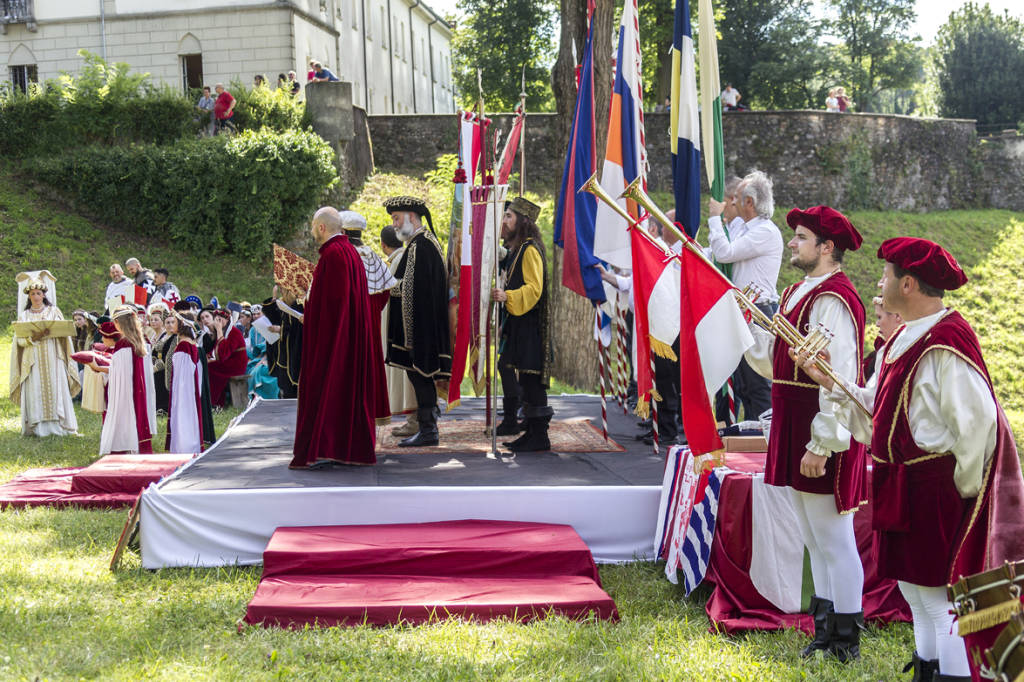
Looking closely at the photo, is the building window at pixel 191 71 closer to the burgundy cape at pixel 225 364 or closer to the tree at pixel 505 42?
the tree at pixel 505 42

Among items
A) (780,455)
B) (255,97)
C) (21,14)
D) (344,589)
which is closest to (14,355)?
(344,589)

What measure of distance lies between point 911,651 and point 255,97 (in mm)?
20302

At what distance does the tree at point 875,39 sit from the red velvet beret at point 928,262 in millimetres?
39711

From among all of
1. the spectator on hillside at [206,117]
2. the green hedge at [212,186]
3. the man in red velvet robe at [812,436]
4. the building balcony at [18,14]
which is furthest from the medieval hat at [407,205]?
the building balcony at [18,14]

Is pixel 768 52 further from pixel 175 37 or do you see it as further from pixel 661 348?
pixel 661 348

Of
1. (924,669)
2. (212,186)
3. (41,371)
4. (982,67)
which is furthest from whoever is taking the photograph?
(982,67)

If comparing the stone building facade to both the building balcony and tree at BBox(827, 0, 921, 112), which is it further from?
tree at BBox(827, 0, 921, 112)

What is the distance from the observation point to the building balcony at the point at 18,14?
29578 mm

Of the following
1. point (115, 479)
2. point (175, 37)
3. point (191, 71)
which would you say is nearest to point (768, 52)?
point (191, 71)

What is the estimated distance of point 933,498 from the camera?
3686 mm

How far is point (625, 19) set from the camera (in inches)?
297

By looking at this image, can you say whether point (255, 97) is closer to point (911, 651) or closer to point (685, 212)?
point (685, 212)

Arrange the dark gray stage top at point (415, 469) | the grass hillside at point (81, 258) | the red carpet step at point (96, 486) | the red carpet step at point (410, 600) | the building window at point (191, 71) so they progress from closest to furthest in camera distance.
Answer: the red carpet step at point (410, 600)
the dark gray stage top at point (415, 469)
the red carpet step at point (96, 486)
the grass hillside at point (81, 258)
the building window at point (191, 71)

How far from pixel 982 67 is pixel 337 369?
3816 centimetres
